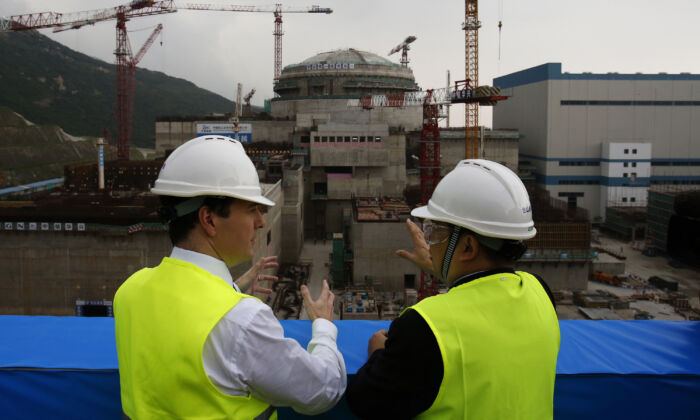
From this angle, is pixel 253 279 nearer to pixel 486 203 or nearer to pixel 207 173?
pixel 207 173

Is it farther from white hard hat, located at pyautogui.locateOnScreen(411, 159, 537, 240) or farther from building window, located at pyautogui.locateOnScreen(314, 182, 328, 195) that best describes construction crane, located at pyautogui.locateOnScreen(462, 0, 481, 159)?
white hard hat, located at pyautogui.locateOnScreen(411, 159, 537, 240)

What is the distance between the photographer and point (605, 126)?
56.3 metres

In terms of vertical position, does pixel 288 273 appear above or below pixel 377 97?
below

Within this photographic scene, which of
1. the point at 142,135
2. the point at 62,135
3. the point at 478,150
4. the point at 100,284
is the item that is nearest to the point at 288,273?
the point at 100,284

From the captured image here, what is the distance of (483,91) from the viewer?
4600 centimetres

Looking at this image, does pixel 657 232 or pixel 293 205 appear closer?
pixel 293 205

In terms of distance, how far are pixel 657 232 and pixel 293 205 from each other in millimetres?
29580

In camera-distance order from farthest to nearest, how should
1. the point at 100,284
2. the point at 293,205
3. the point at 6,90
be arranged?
1. the point at 6,90
2. the point at 293,205
3. the point at 100,284

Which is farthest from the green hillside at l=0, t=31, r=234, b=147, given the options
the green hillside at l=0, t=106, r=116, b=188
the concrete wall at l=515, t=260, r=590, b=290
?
the concrete wall at l=515, t=260, r=590, b=290

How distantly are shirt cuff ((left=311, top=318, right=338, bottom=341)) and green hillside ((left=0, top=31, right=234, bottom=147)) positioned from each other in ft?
391

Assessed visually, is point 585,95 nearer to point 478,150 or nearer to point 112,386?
point 478,150

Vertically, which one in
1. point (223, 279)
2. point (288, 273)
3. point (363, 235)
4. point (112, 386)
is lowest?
point (288, 273)

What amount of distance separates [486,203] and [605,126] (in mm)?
Result: 60677

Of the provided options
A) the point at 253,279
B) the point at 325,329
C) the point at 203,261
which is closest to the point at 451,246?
the point at 325,329
